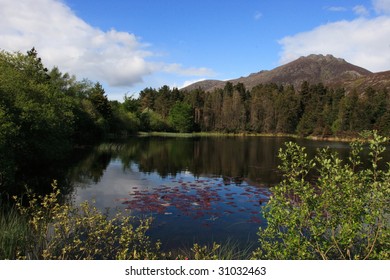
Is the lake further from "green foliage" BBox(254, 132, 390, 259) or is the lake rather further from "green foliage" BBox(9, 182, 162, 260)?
"green foliage" BBox(254, 132, 390, 259)

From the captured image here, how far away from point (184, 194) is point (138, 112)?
10095cm

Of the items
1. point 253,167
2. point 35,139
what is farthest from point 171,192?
point 253,167

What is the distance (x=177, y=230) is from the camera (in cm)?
1516

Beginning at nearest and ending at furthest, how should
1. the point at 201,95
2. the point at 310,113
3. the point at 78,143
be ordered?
1. the point at 78,143
2. the point at 310,113
3. the point at 201,95

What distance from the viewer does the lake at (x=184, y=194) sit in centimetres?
1533

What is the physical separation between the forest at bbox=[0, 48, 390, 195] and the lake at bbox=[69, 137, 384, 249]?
5.27 meters

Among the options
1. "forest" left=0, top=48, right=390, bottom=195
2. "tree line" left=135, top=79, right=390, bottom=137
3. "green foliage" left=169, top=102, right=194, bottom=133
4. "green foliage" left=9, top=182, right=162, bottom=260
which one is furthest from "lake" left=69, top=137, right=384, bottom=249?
"green foliage" left=169, top=102, right=194, bottom=133

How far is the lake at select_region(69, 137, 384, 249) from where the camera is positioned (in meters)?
15.3

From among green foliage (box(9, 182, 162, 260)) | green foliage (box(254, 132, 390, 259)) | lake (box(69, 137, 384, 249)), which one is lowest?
lake (box(69, 137, 384, 249))

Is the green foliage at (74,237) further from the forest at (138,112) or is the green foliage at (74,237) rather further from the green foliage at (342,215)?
the forest at (138,112)

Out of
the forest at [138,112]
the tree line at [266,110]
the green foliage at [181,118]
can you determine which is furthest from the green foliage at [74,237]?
the green foliage at [181,118]

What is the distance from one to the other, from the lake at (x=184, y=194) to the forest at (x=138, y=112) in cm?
527

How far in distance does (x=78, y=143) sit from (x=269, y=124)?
95011mm

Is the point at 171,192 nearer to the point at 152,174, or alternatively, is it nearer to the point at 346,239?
the point at 152,174
